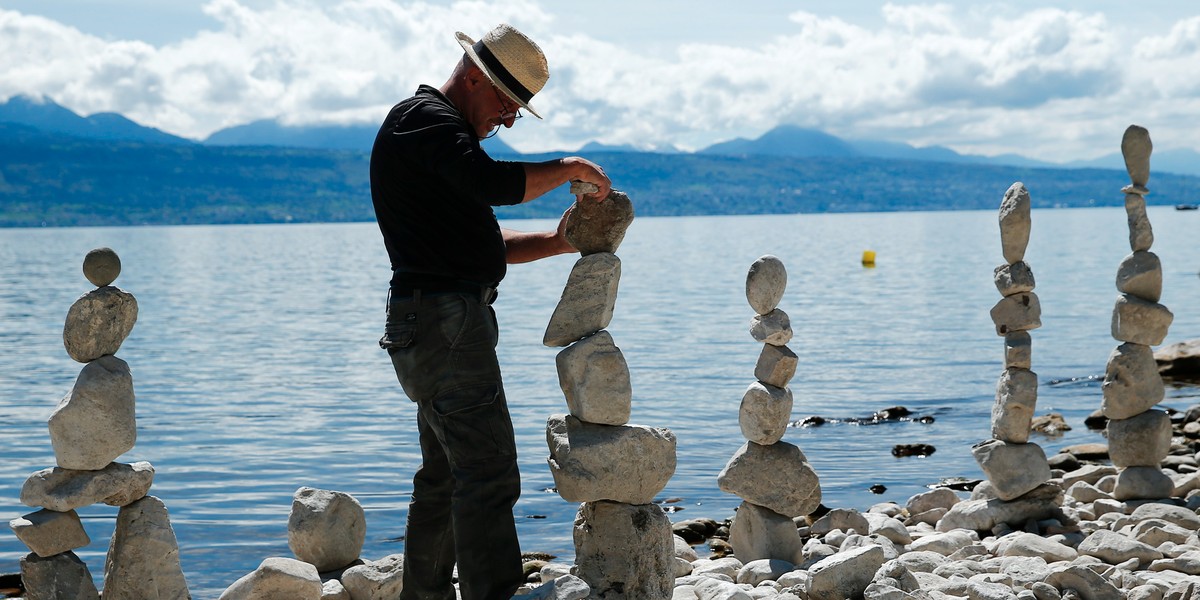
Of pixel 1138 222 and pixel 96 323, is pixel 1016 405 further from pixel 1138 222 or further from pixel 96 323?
pixel 96 323

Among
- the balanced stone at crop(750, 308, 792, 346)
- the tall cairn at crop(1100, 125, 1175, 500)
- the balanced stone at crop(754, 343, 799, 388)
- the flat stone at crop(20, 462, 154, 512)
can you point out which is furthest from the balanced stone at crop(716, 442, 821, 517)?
the flat stone at crop(20, 462, 154, 512)

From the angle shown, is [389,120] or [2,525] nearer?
[389,120]

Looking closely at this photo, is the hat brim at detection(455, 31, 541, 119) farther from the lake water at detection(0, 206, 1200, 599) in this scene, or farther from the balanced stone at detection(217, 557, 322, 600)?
the lake water at detection(0, 206, 1200, 599)

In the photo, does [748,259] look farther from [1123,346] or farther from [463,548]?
[463,548]

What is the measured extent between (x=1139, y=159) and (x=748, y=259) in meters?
64.5

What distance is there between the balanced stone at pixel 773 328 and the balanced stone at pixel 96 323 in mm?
4002

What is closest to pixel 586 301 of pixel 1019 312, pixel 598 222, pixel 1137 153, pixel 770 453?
pixel 598 222

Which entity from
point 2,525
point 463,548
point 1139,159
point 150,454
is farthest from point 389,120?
point 150,454

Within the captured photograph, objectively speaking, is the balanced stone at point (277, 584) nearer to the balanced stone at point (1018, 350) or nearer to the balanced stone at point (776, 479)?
the balanced stone at point (776, 479)

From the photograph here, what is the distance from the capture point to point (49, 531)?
6.50 metres

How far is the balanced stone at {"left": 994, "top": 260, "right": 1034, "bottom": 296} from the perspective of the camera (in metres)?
9.61

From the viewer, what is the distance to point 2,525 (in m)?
12.0

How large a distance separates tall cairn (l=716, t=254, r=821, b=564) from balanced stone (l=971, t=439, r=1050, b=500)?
201cm

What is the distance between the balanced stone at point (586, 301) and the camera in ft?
21.6
